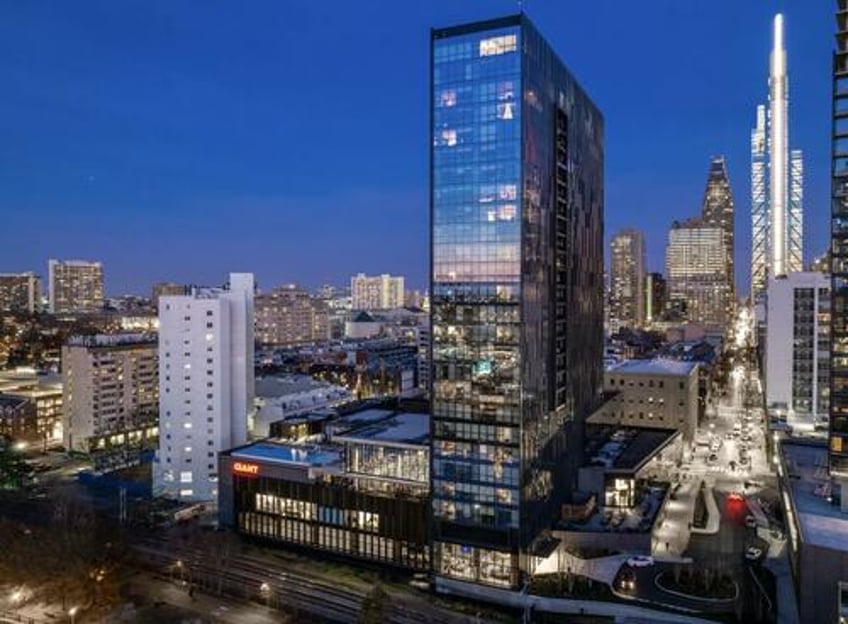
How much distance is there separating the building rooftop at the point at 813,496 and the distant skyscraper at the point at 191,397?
61.2 metres

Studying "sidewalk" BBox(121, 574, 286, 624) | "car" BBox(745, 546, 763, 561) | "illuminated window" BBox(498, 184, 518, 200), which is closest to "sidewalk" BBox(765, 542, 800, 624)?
"car" BBox(745, 546, 763, 561)

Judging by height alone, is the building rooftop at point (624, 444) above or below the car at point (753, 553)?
above

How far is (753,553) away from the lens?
59219 millimetres

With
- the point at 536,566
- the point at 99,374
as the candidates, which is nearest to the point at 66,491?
the point at 99,374

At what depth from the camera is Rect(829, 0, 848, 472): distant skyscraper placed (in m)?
52.9

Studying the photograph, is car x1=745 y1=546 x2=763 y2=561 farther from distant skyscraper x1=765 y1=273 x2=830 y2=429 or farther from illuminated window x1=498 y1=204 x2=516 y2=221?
distant skyscraper x1=765 y1=273 x2=830 y2=429

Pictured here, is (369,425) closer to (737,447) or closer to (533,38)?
(533,38)

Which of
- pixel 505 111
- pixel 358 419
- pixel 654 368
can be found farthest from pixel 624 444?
pixel 505 111

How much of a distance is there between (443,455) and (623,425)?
57443 mm

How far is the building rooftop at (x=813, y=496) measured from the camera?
4309 cm

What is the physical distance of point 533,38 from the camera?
52969mm

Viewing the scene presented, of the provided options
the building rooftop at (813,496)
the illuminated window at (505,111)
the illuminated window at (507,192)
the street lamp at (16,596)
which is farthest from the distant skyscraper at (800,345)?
the street lamp at (16,596)

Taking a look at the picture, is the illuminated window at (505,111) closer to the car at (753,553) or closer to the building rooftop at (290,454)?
the building rooftop at (290,454)

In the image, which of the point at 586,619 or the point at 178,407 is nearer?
the point at 586,619
